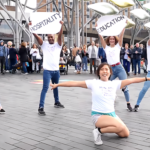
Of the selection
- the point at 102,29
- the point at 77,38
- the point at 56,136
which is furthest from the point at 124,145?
the point at 77,38

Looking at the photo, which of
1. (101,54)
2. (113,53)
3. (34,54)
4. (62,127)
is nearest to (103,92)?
(62,127)

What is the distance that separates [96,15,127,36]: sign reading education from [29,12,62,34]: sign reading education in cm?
125

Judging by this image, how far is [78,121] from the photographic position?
5.20 metres

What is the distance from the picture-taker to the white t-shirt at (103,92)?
3.98 metres

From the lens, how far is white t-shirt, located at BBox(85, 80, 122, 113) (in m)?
3.98

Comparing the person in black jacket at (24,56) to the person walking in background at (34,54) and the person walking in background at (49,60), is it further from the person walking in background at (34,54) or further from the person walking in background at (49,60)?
the person walking in background at (49,60)

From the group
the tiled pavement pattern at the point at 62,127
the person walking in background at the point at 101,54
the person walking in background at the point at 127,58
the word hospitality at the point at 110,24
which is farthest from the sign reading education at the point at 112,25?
the person walking in background at the point at 127,58

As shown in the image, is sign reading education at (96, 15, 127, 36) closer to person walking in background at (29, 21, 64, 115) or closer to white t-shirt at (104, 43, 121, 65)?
white t-shirt at (104, 43, 121, 65)

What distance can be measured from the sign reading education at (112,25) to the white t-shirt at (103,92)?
289 centimetres

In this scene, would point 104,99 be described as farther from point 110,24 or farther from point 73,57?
point 73,57

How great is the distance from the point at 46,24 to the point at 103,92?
9.15 ft

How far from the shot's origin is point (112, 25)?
6844 millimetres

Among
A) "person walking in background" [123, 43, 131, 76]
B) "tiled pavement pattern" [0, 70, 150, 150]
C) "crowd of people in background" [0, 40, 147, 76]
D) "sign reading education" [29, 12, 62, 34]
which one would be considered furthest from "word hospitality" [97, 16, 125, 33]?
"person walking in background" [123, 43, 131, 76]

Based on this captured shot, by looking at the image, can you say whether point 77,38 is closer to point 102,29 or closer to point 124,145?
point 102,29
